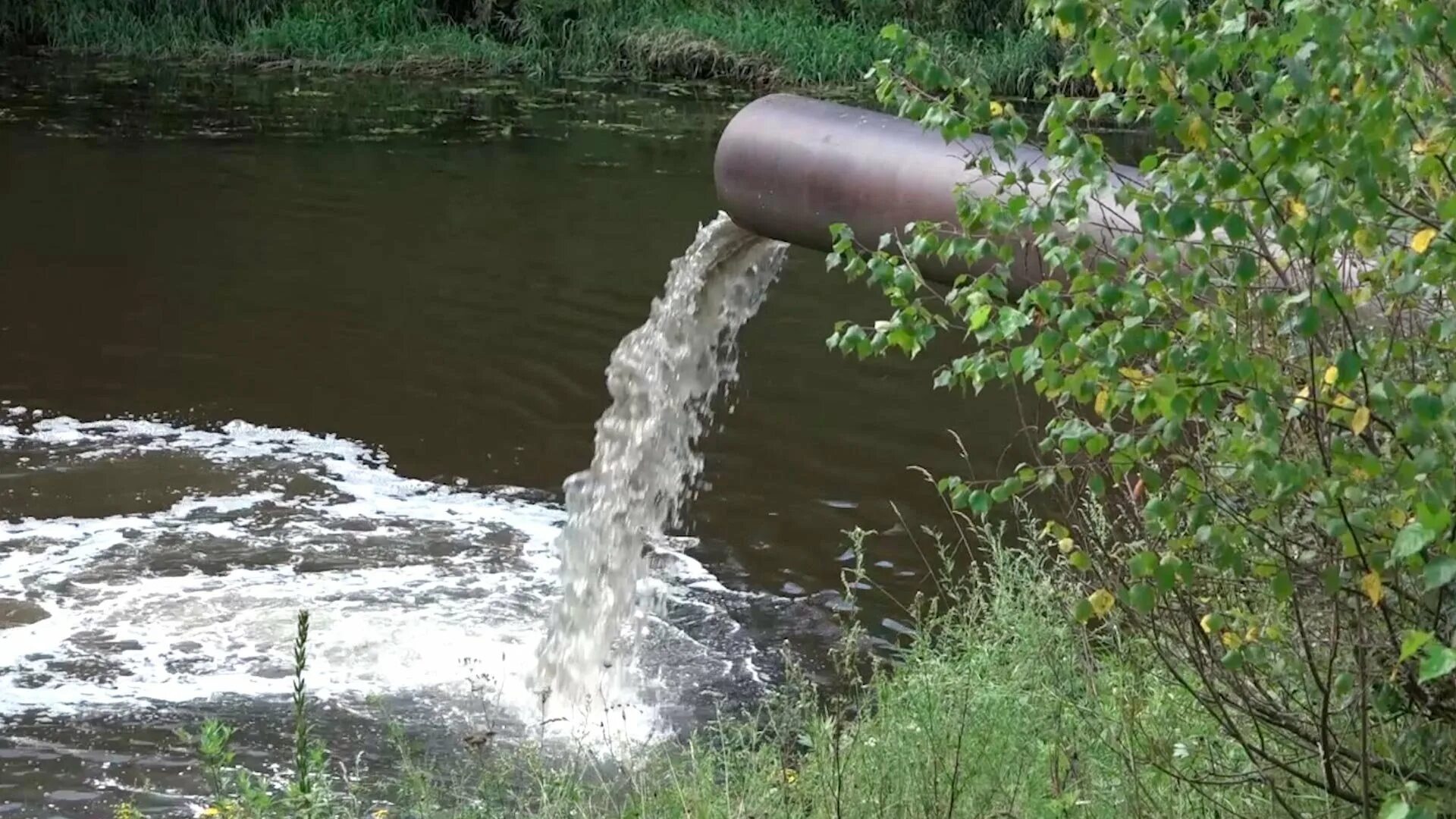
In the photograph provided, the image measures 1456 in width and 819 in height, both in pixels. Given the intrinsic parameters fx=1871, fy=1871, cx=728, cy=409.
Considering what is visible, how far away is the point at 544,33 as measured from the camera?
2197cm

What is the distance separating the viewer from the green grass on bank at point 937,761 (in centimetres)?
340

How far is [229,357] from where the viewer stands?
30.8 ft

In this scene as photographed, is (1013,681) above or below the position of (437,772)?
above

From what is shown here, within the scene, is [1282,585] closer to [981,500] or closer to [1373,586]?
[1373,586]

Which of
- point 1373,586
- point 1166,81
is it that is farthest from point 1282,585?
point 1166,81

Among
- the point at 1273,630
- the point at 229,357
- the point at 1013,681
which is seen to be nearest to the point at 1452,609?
the point at 1273,630

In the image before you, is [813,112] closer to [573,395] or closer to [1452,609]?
[1452,609]

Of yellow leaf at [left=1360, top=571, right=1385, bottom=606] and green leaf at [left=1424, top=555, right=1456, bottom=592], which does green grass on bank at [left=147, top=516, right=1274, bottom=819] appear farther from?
green leaf at [left=1424, top=555, right=1456, bottom=592]

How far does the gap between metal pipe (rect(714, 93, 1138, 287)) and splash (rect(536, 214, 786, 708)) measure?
1157mm

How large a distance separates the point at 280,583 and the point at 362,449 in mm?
1673

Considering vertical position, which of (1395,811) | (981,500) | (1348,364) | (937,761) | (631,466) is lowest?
(631,466)

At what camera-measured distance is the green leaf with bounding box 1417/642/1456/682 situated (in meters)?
1.96

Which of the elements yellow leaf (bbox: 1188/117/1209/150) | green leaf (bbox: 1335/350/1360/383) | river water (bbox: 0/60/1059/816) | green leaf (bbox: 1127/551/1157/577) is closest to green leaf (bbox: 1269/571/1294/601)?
green leaf (bbox: 1127/551/1157/577)

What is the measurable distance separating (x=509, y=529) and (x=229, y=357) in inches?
114
